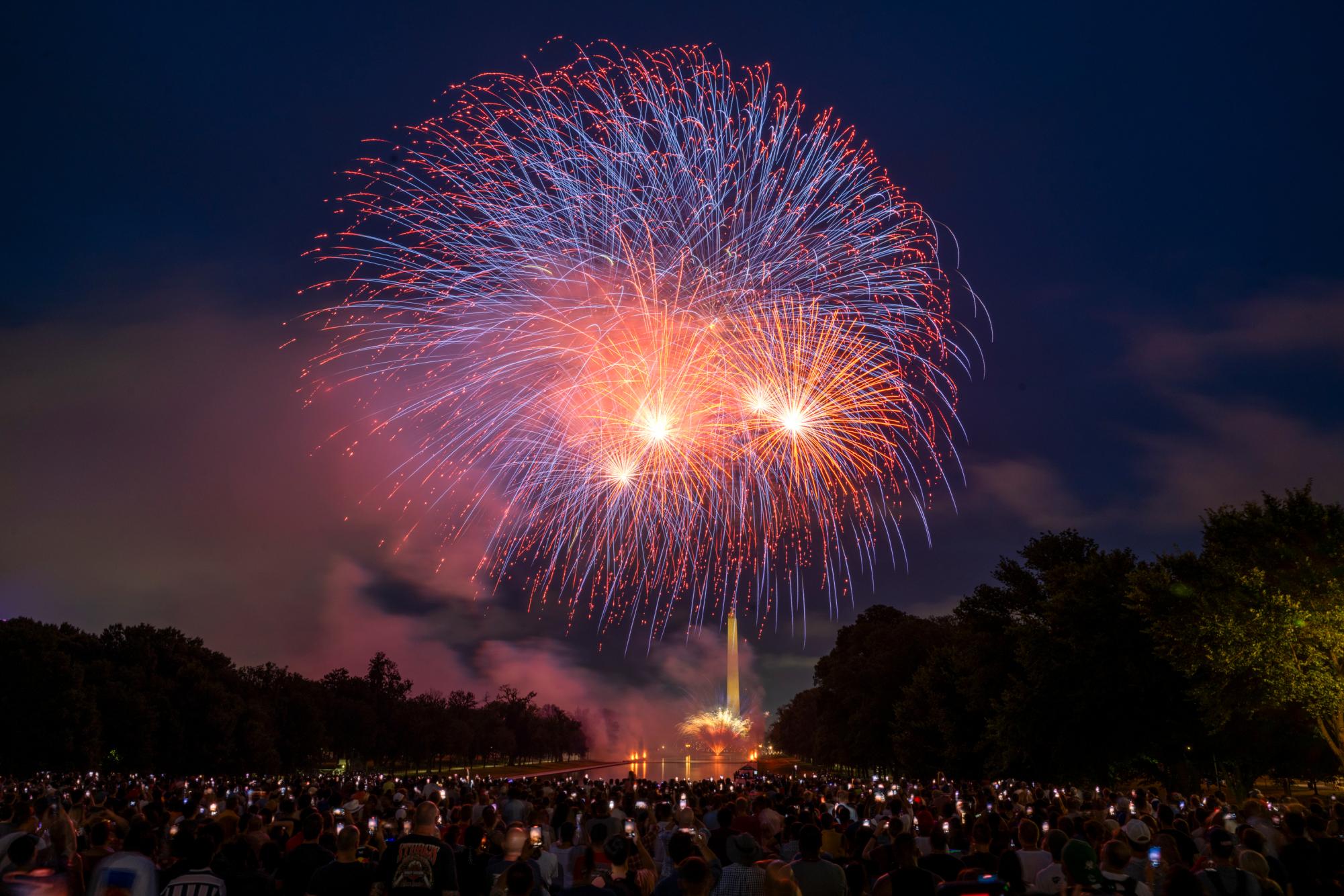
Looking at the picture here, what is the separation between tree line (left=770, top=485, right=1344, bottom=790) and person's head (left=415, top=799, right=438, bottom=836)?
99.9ft

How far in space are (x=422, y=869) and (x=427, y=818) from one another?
748mm

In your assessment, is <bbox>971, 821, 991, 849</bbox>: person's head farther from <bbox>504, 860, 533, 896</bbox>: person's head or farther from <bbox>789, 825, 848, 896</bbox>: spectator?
<bbox>504, 860, 533, 896</bbox>: person's head

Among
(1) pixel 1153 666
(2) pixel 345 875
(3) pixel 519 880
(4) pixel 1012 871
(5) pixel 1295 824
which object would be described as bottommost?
(2) pixel 345 875

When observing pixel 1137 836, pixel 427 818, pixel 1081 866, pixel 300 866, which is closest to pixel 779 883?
pixel 1081 866

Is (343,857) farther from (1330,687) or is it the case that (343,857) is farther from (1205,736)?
(1205,736)

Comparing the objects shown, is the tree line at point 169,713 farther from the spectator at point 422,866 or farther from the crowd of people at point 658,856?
the spectator at point 422,866

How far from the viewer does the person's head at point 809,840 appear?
9.05 m

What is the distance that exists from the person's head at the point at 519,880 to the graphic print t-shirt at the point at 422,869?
195 cm

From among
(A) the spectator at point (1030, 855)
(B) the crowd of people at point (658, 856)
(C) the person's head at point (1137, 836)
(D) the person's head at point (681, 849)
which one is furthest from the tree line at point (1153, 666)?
(D) the person's head at point (681, 849)

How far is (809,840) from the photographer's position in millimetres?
9117

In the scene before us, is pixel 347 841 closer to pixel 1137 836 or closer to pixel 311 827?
pixel 311 827

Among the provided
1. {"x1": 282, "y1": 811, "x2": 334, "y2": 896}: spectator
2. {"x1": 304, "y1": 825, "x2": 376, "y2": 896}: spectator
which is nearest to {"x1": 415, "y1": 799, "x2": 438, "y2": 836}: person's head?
{"x1": 304, "y1": 825, "x2": 376, "y2": 896}: spectator

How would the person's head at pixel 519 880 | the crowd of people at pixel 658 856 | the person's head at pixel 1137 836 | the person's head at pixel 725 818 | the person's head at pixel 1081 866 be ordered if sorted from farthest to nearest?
the person's head at pixel 725 818
the person's head at pixel 1137 836
the person's head at pixel 1081 866
the crowd of people at pixel 658 856
the person's head at pixel 519 880

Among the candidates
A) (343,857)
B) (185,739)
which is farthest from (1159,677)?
(185,739)
